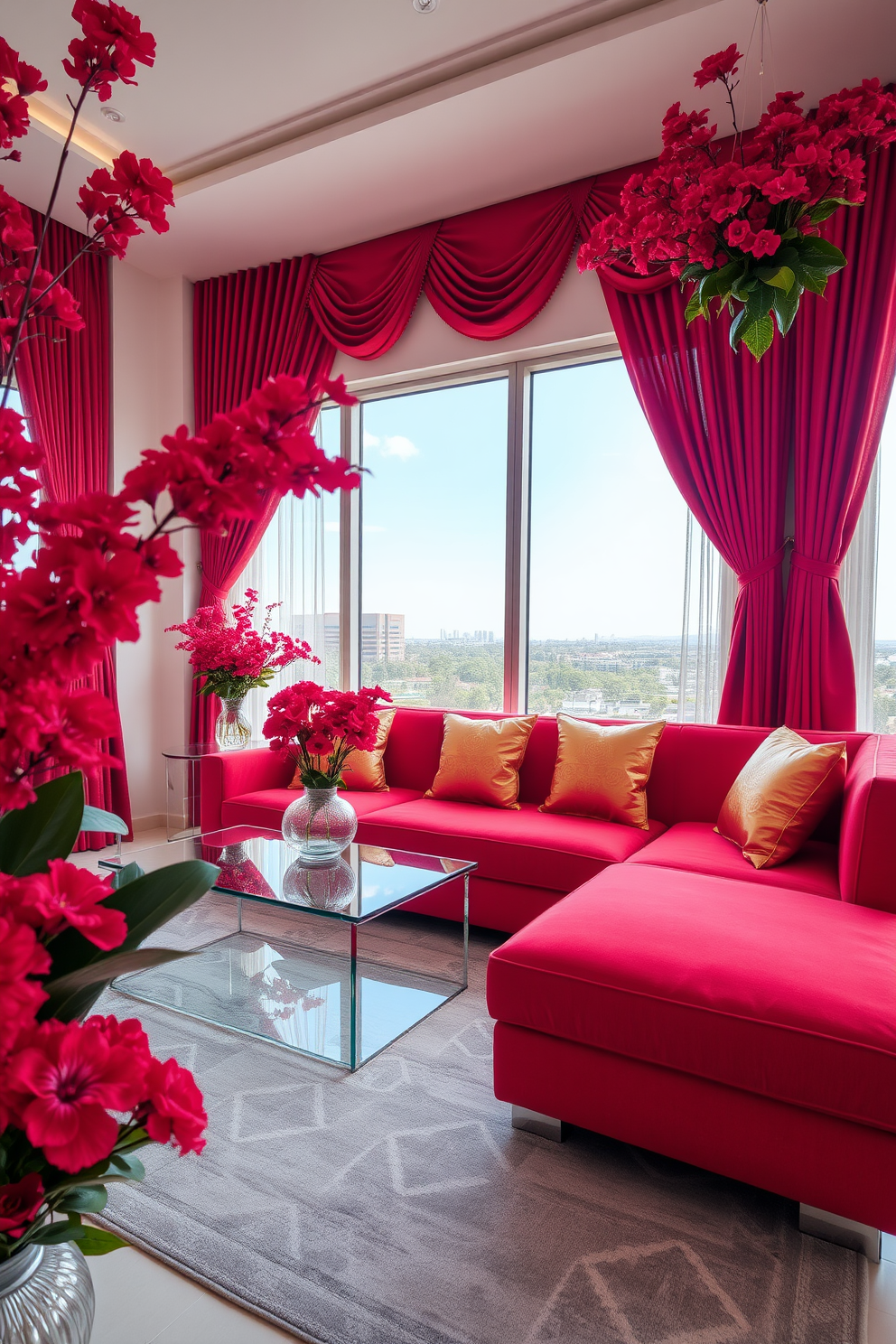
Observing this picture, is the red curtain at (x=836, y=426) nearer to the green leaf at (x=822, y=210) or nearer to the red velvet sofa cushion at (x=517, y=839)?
the red velvet sofa cushion at (x=517, y=839)

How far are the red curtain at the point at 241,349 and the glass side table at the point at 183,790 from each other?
32 cm

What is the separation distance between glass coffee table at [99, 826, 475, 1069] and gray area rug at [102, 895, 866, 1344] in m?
0.20

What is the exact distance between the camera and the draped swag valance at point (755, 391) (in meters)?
3.00

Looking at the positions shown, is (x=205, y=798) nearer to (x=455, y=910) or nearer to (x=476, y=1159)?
(x=455, y=910)

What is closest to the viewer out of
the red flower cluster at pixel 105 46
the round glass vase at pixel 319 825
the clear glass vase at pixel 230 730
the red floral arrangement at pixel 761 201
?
the red flower cluster at pixel 105 46

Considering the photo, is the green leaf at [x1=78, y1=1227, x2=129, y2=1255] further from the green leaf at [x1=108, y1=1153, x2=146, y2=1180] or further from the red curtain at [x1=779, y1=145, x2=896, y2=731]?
the red curtain at [x1=779, y1=145, x2=896, y2=731]

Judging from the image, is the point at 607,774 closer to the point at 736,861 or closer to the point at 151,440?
the point at 736,861

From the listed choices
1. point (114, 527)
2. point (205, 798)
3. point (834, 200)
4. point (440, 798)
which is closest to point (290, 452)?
point (114, 527)

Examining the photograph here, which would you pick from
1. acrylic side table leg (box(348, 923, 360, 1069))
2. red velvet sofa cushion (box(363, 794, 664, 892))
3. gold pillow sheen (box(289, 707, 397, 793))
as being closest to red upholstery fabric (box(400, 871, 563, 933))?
red velvet sofa cushion (box(363, 794, 664, 892))

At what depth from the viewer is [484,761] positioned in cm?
340

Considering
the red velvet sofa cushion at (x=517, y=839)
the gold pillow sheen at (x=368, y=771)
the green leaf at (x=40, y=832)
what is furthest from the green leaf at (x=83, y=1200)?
the gold pillow sheen at (x=368, y=771)

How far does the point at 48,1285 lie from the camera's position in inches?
23.7

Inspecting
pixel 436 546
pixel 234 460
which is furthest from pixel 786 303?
pixel 436 546

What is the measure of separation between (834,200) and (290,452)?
175cm
